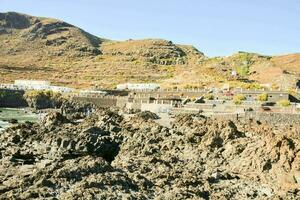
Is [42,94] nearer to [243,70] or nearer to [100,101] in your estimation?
[100,101]

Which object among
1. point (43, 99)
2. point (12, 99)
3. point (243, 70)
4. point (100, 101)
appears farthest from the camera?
point (243, 70)

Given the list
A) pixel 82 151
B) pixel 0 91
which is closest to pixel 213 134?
pixel 82 151

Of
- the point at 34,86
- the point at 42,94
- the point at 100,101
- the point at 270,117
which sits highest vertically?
the point at 270,117

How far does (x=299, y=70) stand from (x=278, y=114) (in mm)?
91361

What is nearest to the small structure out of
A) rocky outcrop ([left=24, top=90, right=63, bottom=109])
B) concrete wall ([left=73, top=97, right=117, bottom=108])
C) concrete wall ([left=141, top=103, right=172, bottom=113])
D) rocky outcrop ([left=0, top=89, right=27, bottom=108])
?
rocky outcrop ([left=0, top=89, right=27, bottom=108])

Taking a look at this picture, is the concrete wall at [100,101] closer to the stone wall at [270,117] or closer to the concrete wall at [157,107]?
the concrete wall at [157,107]

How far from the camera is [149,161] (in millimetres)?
35469

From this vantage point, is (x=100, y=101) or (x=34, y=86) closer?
(x=100, y=101)

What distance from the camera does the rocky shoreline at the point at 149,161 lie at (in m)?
26.9

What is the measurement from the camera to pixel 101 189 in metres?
26.5

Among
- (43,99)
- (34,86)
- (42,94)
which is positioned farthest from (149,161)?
(34,86)

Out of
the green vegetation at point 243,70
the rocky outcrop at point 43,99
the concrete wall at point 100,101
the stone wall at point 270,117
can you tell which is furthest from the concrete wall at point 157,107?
the green vegetation at point 243,70

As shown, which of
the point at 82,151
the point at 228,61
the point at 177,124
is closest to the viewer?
the point at 82,151

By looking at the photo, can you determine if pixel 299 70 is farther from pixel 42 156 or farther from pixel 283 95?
pixel 42 156
